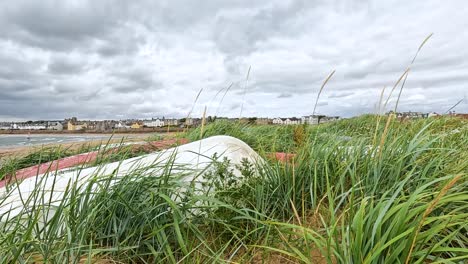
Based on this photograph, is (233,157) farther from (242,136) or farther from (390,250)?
(242,136)

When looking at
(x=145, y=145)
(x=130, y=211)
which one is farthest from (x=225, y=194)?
(x=145, y=145)

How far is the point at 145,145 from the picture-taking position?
18.1 ft

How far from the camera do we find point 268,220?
182cm

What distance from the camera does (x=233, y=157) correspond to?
332 cm

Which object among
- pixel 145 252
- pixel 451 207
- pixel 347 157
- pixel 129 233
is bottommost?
pixel 145 252

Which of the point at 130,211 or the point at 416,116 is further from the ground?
the point at 416,116

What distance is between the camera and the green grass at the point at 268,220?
151cm

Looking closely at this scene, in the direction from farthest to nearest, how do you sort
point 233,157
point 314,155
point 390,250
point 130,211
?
point 233,157, point 314,155, point 130,211, point 390,250

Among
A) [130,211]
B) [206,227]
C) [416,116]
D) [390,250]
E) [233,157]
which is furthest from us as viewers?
[416,116]

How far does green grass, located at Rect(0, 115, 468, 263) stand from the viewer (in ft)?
4.96

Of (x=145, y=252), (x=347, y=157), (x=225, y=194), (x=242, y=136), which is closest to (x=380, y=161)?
(x=347, y=157)

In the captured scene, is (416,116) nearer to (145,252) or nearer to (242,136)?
(242,136)

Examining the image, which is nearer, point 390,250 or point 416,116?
point 390,250

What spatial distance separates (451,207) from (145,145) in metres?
4.56
